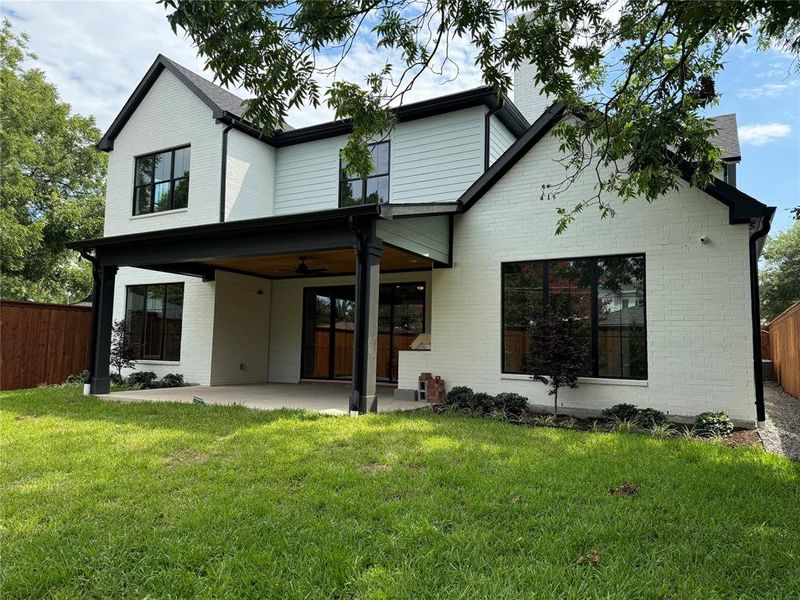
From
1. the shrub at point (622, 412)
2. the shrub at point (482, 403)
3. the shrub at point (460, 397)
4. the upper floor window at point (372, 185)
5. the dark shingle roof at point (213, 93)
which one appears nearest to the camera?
the shrub at point (622, 412)

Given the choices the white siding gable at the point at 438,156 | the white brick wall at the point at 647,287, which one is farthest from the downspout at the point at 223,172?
the white brick wall at the point at 647,287

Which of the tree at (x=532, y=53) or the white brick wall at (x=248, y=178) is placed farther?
the white brick wall at (x=248, y=178)

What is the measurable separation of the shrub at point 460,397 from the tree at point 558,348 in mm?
1154

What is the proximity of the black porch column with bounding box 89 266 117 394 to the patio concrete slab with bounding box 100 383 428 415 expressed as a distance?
0.33m

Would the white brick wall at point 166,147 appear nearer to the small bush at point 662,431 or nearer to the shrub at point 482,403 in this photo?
the shrub at point 482,403

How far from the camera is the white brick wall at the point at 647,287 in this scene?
7.32 metres

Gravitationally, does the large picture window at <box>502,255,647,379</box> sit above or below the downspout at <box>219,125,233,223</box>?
below

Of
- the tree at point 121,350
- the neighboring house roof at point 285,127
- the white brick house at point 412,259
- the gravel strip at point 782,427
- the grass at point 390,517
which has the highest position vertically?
the neighboring house roof at point 285,127

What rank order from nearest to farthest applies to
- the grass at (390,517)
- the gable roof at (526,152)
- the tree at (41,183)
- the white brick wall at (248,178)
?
the grass at (390,517) < the gable roof at (526,152) < the white brick wall at (248,178) < the tree at (41,183)

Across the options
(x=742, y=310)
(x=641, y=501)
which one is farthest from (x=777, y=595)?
(x=742, y=310)

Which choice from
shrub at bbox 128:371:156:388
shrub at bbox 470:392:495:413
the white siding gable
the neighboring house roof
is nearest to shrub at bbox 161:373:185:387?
shrub at bbox 128:371:156:388

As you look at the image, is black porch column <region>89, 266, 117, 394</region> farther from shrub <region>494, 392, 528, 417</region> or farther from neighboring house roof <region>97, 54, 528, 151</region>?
shrub <region>494, 392, 528, 417</region>

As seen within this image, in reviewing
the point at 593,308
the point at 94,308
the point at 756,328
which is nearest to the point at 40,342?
the point at 94,308

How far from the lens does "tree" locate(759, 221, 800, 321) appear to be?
2661cm
